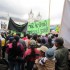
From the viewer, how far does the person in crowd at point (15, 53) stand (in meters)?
10.1

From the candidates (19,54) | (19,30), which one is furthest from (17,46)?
(19,30)

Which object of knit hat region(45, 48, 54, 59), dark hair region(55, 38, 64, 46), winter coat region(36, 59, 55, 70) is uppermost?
dark hair region(55, 38, 64, 46)

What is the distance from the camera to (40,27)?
17219mm

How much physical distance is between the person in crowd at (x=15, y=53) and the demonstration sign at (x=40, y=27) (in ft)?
18.4

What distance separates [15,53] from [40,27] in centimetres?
712

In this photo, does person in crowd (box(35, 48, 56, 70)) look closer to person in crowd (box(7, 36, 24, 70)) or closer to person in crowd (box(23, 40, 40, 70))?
person in crowd (box(23, 40, 40, 70))

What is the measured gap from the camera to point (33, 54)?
9.43 meters

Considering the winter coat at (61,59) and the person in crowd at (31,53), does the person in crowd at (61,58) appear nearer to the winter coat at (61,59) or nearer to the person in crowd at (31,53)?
the winter coat at (61,59)

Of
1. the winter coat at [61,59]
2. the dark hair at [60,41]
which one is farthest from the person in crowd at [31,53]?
the winter coat at [61,59]

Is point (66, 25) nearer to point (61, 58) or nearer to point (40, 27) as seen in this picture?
point (61, 58)

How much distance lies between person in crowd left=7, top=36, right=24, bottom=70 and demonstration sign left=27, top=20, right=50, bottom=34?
18.4 ft

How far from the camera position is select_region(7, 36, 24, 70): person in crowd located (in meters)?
10.1

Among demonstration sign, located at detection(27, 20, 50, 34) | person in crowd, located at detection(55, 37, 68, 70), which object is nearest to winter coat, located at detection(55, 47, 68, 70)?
person in crowd, located at detection(55, 37, 68, 70)

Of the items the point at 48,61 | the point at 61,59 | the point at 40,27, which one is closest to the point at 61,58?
the point at 61,59
